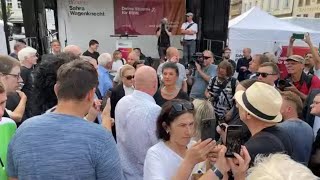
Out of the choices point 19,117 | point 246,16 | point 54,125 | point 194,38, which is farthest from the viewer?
point 246,16

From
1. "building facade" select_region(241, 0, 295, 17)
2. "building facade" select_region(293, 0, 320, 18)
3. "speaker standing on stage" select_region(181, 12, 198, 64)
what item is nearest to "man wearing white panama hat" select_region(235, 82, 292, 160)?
"speaker standing on stage" select_region(181, 12, 198, 64)

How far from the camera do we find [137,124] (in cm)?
247

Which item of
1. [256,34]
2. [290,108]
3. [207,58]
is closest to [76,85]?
[290,108]

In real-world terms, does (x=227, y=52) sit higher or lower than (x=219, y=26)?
lower

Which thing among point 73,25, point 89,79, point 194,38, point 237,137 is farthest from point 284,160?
point 73,25

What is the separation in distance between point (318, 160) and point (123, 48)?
8509 mm

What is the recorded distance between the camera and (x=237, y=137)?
61.8 inches

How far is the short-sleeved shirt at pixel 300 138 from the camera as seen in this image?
2.42m

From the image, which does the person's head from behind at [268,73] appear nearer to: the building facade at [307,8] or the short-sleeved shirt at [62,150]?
the short-sleeved shirt at [62,150]

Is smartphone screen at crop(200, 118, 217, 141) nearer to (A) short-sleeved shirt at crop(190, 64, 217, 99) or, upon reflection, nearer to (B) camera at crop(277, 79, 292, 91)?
(B) camera at crop(277, 79, 292, 91)

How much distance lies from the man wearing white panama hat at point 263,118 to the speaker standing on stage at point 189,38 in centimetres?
784

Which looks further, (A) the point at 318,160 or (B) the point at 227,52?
(B) the point at 227,52

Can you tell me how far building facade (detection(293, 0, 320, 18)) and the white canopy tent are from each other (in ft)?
70.3

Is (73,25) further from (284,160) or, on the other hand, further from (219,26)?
(284,160)
